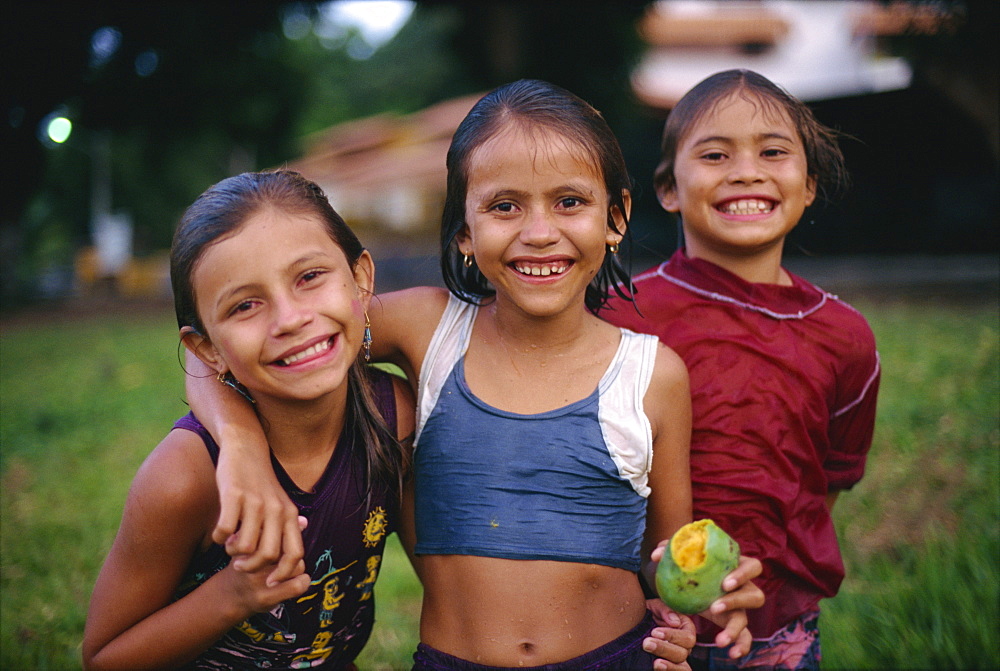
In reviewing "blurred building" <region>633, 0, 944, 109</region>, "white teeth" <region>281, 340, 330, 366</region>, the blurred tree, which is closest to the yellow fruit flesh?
"white teeth" <region>281, 340, 330, 366</region>

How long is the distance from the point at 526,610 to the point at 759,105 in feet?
5.10

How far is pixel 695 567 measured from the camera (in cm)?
168

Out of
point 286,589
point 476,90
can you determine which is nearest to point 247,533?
point 286,589

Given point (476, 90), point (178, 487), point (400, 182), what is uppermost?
point (476, 90)

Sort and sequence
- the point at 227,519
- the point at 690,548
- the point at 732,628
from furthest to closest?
the point at 732,628 → the point at 690,548 → the point at 227,519

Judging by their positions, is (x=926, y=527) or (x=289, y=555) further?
(x=926, y=527)

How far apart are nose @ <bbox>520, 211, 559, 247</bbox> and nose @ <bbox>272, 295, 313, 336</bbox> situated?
551mm

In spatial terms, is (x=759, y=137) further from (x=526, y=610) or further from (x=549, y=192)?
(x=526, y=610)

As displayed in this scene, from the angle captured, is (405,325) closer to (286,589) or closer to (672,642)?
(286,589)

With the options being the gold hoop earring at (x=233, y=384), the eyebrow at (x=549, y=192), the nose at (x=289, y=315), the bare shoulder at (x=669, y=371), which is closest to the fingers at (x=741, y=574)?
the bare shoulder at (x=669, y=371)

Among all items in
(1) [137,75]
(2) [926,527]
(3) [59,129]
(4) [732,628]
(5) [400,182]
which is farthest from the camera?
(5) [400,182]

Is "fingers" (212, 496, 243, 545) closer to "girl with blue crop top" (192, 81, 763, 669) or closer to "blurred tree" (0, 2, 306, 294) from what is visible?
"girl with blue crop top" (192, 81, 763, 669)

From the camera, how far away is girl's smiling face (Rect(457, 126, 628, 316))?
6.20 feet

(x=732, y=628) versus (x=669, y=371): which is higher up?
(x=669, y=371)
